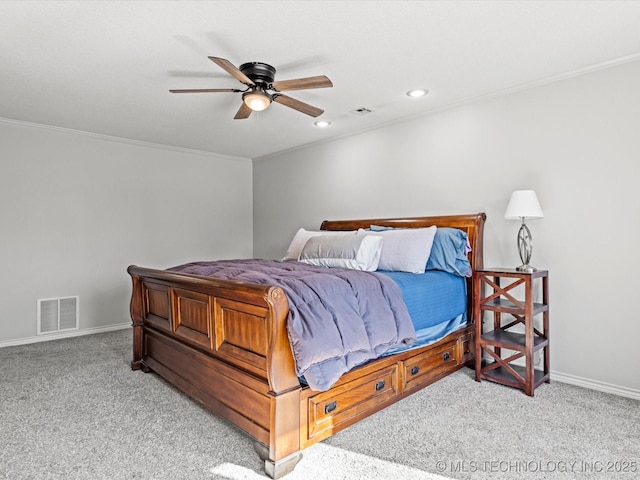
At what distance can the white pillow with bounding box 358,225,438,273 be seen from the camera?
3207 mm

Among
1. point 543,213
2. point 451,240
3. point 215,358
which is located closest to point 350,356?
point 215,358

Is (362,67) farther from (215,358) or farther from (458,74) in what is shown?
(215,358)

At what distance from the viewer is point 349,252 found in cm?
331

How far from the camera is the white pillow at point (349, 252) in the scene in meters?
3.26

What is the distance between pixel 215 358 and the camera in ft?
7.87

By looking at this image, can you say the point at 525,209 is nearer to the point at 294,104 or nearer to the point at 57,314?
the point at 294,104

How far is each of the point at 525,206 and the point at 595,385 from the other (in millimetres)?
1399

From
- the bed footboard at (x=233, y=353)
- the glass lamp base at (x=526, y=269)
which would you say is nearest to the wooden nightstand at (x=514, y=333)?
the glass lamp base at (x=526, y=269)

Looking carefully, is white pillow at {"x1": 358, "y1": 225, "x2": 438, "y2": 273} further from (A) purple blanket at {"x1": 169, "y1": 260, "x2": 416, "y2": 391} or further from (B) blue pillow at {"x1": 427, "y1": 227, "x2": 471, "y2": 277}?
(A) purple blanket at {"x1": 169, "y1": 260, "x2": 416, "y2": 391}

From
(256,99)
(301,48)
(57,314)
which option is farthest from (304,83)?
(57,314)

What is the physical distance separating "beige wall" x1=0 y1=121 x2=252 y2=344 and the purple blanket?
2.87 m

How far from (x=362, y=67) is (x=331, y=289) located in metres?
1.72

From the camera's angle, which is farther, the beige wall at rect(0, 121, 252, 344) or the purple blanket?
the beige wall at rect(0, 121, 252, 344)


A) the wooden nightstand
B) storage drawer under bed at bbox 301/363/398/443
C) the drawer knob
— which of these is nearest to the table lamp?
the wooden nightstand
